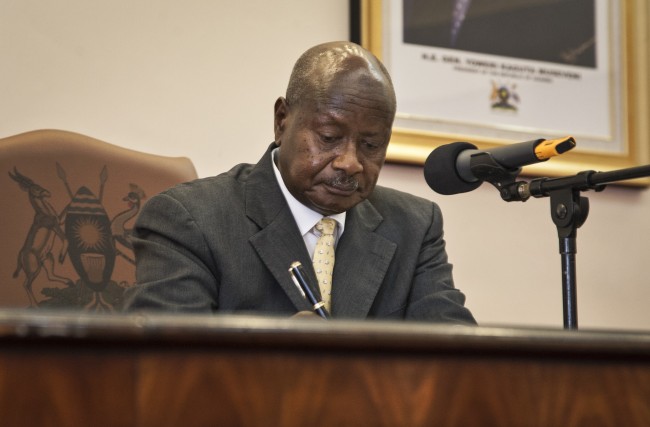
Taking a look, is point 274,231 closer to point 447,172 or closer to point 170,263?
point 170,263

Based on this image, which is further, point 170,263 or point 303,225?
point 303,225

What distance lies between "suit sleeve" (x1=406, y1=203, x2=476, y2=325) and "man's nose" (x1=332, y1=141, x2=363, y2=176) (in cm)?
34

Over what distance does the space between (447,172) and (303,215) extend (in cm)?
42

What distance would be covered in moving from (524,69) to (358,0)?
661 mm

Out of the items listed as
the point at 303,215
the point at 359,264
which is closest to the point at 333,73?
the point at 303,215

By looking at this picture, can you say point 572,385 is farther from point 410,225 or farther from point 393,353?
point 410,225

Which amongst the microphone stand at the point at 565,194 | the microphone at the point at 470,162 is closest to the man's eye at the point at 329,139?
the microphone at the point at 470,162

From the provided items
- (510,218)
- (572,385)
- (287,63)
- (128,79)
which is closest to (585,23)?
(510,218)

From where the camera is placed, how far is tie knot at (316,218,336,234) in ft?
6.94

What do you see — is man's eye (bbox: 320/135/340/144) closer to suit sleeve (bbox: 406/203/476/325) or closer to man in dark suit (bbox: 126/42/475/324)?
man in dark suit (bbox: 126/42/475/324)

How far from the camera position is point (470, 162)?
1777mm

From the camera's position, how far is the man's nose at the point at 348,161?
1991mm

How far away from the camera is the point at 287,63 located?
106 inches

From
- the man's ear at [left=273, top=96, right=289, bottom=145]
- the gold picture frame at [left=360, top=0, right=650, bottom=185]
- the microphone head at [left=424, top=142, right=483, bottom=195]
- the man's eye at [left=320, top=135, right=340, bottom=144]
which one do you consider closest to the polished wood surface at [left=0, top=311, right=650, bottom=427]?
the microphone head at [left=424, top=142, right=483, bottom=195]
